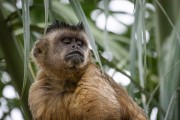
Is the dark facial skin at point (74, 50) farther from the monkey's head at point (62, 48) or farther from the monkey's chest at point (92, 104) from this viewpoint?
the monkey's chest at point (92, 104)

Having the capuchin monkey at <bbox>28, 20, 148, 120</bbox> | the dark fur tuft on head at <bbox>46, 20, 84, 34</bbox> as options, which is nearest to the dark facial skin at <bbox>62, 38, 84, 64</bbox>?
the capuchin monkey at <bbox>28, 20, 148, 120</bbox>

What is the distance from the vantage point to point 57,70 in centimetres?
455

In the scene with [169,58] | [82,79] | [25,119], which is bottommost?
[25,119]

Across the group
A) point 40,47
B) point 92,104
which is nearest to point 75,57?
point 92,104

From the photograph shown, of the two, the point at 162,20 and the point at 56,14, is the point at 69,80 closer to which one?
the point at 56,14

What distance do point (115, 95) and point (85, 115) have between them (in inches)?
12.8

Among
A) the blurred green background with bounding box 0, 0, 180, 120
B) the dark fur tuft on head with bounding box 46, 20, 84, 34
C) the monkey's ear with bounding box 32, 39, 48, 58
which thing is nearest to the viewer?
the blurred green background with bounding box 0, 0, 180, 120

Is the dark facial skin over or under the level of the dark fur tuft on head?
under

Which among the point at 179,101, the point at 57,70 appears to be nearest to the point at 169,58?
the point at 179,101

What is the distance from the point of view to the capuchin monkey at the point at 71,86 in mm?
3953

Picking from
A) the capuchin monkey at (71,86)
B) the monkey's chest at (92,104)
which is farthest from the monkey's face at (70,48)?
the monkey's chest at (92,104)

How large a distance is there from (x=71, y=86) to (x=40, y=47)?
2.54ft

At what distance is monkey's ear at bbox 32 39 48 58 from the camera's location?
193 inches

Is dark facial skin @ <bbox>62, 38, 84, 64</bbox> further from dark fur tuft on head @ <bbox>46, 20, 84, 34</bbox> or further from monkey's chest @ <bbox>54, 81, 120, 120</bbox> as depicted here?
monkey's chest @ <bbox>54, 81, 120, 120</bbox>
